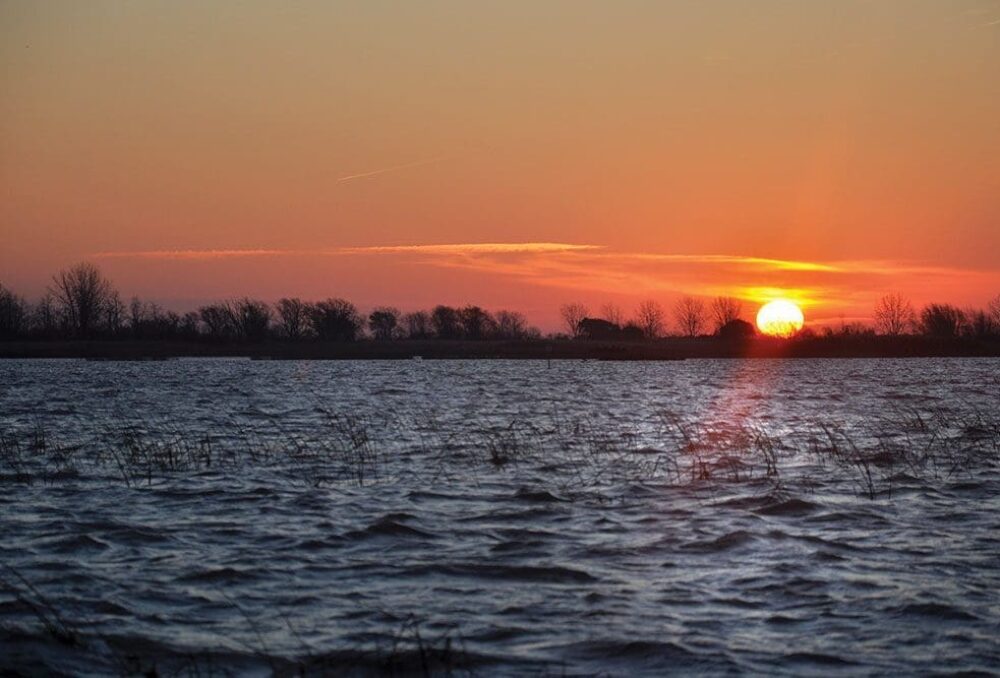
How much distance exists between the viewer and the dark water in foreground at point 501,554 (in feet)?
33.3

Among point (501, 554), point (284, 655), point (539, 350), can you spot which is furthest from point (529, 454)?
point (539, 350)

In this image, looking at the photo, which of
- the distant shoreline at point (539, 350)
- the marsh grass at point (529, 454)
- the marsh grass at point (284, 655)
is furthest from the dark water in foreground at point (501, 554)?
the distant shoreline at point (539, 350)

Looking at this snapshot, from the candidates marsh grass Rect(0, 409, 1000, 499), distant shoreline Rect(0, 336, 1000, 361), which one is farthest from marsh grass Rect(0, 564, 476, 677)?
distant shoreline Rect(0, 336, 1000, 361)

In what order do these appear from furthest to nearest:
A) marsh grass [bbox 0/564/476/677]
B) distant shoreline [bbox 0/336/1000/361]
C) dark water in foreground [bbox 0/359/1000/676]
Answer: distant shoreline [bbox 0/336/1000/361], dark water in foreground [bbox 0/359/1000/676], marsh grass [bbox 0/564/476/677]

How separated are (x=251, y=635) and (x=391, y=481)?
11.4 m

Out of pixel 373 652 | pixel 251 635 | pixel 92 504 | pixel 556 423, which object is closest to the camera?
pixel 373 652

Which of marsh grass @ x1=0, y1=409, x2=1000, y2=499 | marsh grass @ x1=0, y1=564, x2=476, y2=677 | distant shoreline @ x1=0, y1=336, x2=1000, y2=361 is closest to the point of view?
marsh grass @ x1=0, y1=564, x2=476, y2=677

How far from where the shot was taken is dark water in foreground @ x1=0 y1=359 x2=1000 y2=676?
400 inches

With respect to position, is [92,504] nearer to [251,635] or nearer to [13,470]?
[13,470]

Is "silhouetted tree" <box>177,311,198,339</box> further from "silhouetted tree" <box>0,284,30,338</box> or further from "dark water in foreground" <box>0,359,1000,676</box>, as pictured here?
"dark water in foreground" <box>0,359,1000,676</box>

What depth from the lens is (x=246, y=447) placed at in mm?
28609

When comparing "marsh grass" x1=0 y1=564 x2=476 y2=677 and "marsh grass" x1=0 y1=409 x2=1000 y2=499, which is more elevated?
"marsh grass" x1=0 y1=409 x2=1000 y2=499

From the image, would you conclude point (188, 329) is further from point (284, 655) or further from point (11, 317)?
point (284, 655)

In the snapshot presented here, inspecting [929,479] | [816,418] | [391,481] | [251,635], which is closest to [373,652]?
[251,635]
